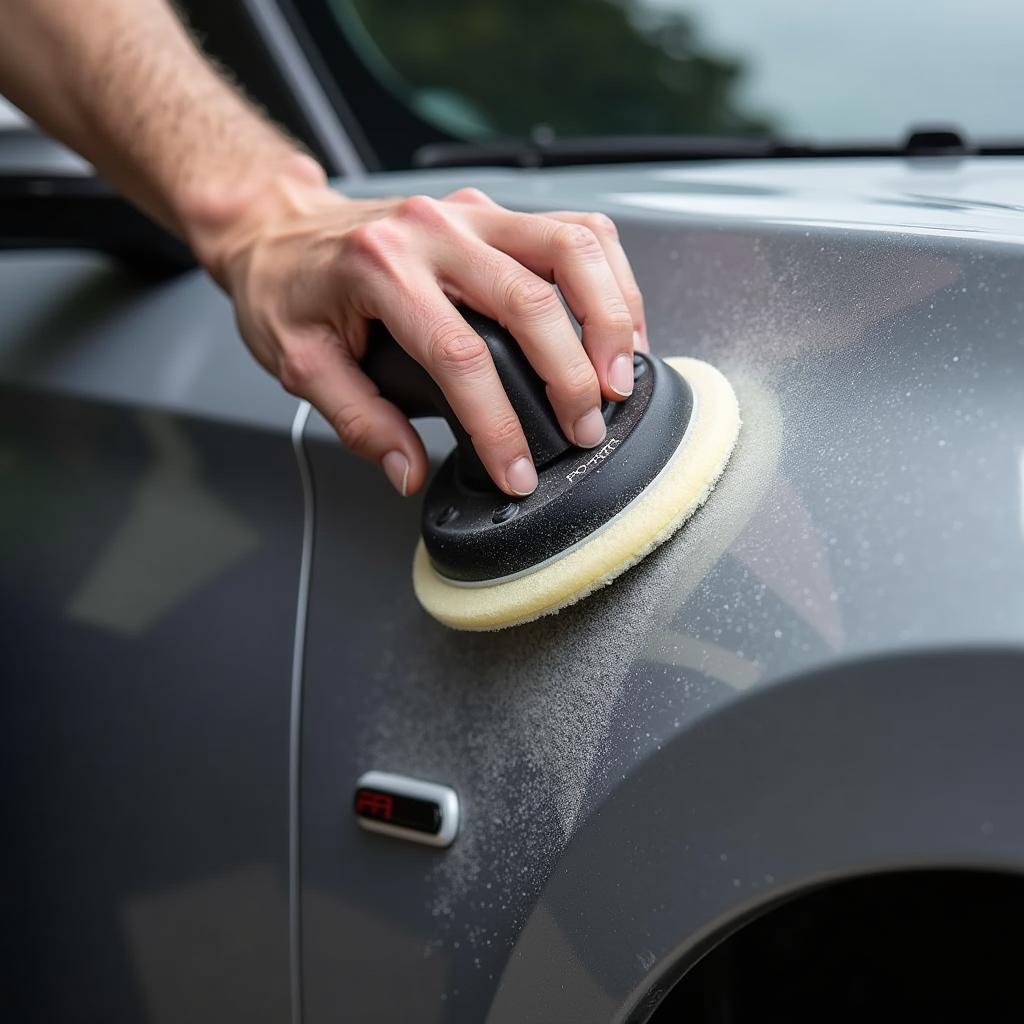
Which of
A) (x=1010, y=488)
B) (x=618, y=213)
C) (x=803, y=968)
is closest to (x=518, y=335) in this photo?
(x=618, y=213)

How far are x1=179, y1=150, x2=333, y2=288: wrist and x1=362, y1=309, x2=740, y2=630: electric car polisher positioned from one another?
33 centimetres

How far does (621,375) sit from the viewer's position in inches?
33.4

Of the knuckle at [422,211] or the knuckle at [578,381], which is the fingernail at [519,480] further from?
the knuckle at [422,211]

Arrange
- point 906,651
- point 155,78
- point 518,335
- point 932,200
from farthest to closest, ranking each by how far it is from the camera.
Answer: point 155,78 → point 932,200 → point 518,335 → point 906,651

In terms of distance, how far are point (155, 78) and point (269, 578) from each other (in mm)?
573

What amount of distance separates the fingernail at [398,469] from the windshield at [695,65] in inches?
35.5

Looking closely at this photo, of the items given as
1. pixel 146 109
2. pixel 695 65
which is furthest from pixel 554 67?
pixel 146 109

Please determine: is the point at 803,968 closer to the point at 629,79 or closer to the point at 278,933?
the point at 278,933

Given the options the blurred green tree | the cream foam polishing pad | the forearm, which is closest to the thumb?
the cream foam polishing pad

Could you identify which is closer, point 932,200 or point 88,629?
point 932,200

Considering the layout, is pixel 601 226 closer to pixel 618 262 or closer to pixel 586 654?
pixel 618 262

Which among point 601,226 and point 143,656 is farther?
point 143,656

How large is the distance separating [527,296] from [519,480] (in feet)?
0.42

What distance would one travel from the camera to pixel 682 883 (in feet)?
2.43
